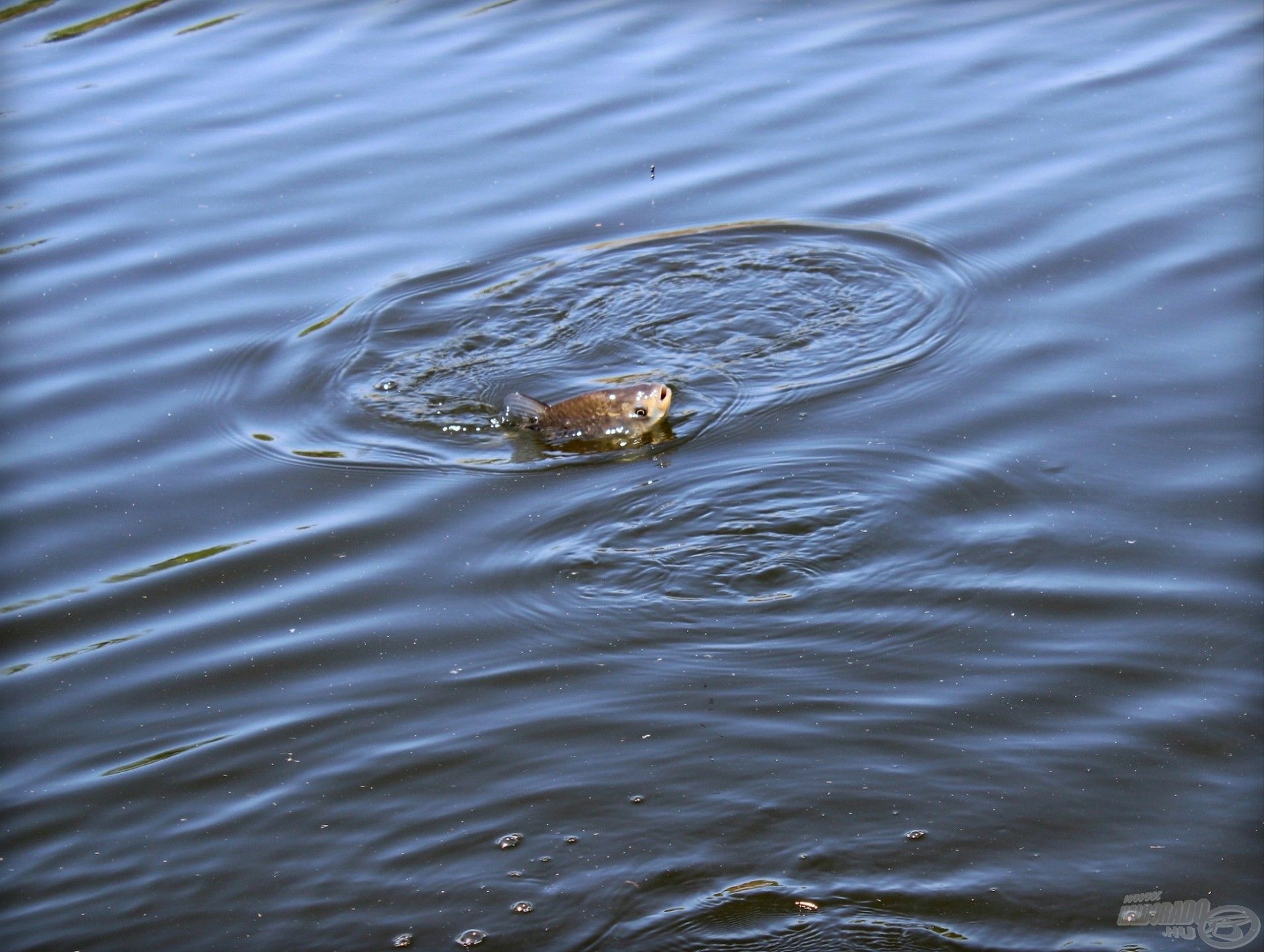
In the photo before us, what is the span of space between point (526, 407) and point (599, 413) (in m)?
0.32

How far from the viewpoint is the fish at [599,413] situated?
6.28 meters

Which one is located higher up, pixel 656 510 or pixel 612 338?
pixel 612 338

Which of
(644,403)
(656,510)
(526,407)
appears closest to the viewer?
(656,510)

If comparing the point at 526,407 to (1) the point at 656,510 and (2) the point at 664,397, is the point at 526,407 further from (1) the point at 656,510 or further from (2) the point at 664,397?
(1) the point at 656,510

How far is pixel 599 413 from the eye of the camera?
631cm

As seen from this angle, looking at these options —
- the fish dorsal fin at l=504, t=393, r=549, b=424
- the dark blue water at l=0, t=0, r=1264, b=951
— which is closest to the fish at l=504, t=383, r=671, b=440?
the fish dorsal fin at l=504, t=393, r=549, b=424

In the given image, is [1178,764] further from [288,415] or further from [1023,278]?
[288,415]

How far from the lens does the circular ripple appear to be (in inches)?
258

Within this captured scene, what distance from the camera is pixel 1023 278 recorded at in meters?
7.30

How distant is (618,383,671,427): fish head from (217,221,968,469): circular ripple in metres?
0.12

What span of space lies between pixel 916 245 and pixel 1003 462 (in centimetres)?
211

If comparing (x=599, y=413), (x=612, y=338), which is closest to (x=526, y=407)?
(x=599, y=413)

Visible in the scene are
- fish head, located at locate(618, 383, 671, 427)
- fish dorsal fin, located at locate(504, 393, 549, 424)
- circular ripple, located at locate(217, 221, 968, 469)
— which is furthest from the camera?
circular ripple, located at locate(217, 221, 968, 469)

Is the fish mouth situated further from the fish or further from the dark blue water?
the dark blue water
